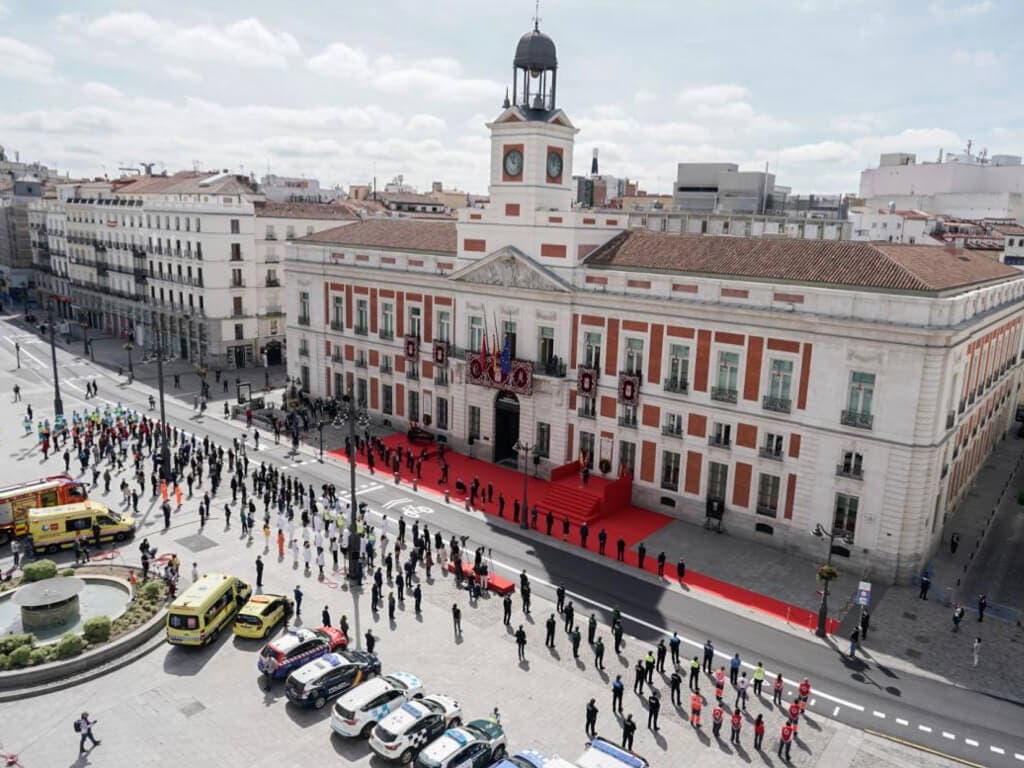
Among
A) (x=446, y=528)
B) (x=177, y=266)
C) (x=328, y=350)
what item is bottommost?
(x=446, y=528)

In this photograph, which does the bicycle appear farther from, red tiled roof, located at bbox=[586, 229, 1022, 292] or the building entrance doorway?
red tiled roof, located at bbox=[586, 229, 1022, 292]

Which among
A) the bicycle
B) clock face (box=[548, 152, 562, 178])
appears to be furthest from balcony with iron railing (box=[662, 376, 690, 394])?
the bicycle

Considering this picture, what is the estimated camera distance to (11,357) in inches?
3231

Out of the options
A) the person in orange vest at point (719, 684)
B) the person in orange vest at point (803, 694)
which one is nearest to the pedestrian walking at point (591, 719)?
the person in orange vest at point (719, 684)

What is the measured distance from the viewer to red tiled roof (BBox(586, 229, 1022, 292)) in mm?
37062

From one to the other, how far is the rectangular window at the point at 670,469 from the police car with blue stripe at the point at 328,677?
825 inches

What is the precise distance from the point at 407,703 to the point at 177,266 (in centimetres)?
6462

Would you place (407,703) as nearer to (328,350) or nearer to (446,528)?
(446,528)

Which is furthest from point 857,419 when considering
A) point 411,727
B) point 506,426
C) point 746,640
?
point 411,727

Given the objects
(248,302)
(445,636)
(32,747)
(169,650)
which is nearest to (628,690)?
(445,636)

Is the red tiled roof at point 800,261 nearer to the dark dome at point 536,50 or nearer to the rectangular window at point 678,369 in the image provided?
the rectangular window at point 678,369

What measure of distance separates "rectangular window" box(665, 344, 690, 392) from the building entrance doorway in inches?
427

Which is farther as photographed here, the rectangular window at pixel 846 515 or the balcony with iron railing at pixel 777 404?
the balcony with iron railing at pixel 777 404

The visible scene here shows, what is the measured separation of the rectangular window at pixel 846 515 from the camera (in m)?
37.2
